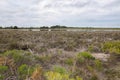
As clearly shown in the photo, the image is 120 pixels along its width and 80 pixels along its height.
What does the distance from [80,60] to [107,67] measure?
5.55 ft

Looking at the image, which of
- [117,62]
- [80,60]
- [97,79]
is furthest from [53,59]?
[117,62]

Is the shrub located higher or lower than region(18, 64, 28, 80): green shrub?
higher

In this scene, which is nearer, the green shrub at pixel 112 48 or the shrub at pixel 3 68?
the shrub at pixel 3 68

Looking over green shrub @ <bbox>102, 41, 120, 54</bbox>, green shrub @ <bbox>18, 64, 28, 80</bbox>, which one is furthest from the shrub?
green shrub @ <bbox>102, 41, 120, 54</bbox>

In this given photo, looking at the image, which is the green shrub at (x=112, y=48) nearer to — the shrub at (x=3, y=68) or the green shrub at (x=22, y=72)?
the green shrub at (x=22, y=72)

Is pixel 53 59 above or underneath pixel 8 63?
underneath

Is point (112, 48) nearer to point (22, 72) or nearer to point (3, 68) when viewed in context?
point (22, 72)

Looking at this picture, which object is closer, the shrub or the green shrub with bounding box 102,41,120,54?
the shrub

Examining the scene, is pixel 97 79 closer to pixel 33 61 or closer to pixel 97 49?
pixel 33 61

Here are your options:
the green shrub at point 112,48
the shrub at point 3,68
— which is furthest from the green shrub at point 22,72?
the green shrub at point 112,48

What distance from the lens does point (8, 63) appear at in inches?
237

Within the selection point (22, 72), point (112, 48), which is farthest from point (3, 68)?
point (112, 48)

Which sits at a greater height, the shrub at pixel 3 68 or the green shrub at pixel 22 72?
the shrub at pixel 3 68

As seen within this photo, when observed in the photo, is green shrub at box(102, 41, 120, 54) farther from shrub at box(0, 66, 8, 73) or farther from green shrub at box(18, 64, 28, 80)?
shrub at box(0, 66, 8, 73)
